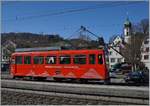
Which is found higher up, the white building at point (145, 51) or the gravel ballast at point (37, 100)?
the white building at point (145, 51)

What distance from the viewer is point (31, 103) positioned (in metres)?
18.5

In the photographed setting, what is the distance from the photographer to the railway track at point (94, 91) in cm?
1697

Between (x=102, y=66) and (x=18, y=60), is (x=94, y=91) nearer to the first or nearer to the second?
(x=102, y=66)

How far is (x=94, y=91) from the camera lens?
1934cm

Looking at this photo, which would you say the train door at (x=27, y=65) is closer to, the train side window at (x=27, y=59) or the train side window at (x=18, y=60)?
the train side window at (x=27, y=59)


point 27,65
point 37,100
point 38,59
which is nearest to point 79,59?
point 38,59

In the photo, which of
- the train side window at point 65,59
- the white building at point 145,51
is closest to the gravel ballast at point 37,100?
the train side window at point 65,59

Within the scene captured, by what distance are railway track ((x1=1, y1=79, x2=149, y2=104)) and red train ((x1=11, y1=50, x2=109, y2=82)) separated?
4.40 metres

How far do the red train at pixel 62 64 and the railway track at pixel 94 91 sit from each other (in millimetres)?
4397

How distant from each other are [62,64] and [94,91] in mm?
8624

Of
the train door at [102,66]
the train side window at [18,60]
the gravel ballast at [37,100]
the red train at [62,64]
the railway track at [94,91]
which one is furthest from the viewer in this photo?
the train side window at [18,60]

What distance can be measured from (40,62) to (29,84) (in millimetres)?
5938

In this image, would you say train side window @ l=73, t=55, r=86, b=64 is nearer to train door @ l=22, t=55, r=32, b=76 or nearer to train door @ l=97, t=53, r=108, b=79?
train door @ l=97, t=53, r=108, b=79

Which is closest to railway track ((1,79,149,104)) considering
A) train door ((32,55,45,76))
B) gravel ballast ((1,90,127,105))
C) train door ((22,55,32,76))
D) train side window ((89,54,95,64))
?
gravel ballast ((1,90,127,105))
